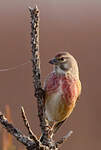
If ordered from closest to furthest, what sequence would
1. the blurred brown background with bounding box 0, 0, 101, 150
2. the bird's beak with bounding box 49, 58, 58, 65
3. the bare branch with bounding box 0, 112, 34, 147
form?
1. the bare branch with bounding box 0, 112, 34, 147
2. the bird's beak with bounding box 49, 58, 58, 65
3. the blurred brown background with bounding box 0, 0, 101, 150

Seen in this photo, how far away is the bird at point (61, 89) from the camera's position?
424 cm

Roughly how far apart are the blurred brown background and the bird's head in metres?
6.67

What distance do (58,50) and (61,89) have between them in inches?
450

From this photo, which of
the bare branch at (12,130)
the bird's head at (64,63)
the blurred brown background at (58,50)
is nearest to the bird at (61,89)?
the bird's head at (64,63)

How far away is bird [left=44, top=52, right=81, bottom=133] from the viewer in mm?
4242

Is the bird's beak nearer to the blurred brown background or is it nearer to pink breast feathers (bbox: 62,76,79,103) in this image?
pink breast feathers (bbox: 62,76,79,103)

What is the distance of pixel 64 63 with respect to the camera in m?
4.36

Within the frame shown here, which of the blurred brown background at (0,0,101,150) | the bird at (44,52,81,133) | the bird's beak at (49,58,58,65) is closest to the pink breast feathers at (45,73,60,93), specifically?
the bird at (44,52,81,133)

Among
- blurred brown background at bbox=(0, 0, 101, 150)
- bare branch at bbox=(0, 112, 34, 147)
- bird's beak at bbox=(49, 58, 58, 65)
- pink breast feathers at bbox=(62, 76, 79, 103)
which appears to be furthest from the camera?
blurred brown background at bbox=(0, 0, 101, 150)

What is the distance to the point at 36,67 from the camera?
348 cm

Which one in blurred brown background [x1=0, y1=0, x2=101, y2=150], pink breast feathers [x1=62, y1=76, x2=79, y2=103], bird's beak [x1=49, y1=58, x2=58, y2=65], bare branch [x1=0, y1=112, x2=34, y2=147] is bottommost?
blurred brown background [x1=0, y1=0, x2=101, y2=150]

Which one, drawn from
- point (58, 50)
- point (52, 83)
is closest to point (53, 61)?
point (52, 83)

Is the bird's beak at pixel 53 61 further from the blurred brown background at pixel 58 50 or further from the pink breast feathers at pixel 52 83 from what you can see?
the blurred brown background at pixel 58 50

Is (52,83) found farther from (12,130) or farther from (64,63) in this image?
(12,130)
